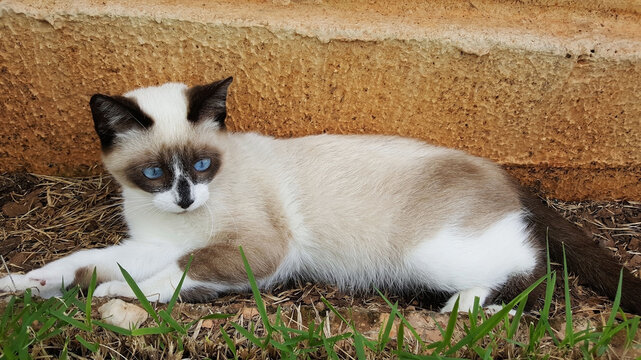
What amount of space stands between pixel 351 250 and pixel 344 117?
2.33 ft

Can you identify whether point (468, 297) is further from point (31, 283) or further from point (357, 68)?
point (31, 283)

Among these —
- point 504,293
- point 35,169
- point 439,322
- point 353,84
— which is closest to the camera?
point 439,322

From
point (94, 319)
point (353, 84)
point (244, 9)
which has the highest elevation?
point (244, 9)

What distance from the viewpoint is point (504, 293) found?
8.13 feet

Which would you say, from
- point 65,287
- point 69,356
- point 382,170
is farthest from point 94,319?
point 382,170

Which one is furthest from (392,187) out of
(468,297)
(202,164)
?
(202,164)

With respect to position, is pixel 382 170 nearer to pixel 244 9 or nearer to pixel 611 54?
pixel 244 9

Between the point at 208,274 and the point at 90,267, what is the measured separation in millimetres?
490

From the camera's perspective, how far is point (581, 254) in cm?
257

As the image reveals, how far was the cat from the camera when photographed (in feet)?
7.59

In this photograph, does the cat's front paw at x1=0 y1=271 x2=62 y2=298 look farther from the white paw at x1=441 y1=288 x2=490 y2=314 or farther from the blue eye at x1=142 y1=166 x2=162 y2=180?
the white paw at x1=441 y1=288 x2=490 y2=314

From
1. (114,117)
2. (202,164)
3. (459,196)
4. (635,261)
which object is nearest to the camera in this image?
(114,117)

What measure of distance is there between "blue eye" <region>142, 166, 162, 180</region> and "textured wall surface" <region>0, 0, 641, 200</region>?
2.22ft

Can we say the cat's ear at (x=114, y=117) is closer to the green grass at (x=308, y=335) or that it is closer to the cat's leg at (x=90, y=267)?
the cat's leg at (x=90, y=267)
